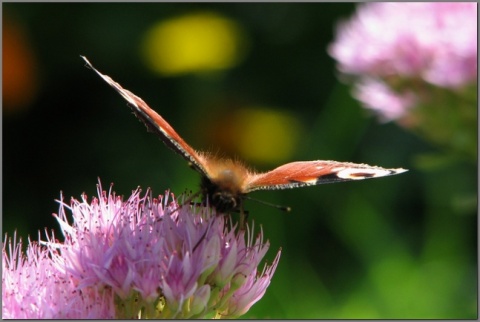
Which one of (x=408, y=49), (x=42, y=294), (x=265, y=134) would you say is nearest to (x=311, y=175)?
(x=42, y=294)

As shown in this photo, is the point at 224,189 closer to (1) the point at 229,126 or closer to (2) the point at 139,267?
(2) the point at 139,267

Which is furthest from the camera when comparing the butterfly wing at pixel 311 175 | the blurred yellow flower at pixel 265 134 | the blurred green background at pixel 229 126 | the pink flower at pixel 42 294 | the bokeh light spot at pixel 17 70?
the blurred yellow flower at pixel 265 134

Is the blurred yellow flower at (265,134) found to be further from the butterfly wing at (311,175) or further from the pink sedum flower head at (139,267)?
the pink sedum flower head at (139,267)

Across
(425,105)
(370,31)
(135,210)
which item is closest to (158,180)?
(370,31)

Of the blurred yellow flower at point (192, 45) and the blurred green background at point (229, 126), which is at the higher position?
the blurred yellow flower at point (192, 45)

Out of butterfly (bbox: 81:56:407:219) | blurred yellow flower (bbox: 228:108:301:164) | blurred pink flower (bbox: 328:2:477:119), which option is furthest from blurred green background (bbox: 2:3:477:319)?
butterfly (bbox: 81:56:407:219)

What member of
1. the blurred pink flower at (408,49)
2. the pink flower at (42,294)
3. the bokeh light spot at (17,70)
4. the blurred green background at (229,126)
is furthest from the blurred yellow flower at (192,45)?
the pink flower at (42,294)

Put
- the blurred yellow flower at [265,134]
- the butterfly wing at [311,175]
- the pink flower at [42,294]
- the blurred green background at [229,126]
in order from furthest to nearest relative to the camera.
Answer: the blurred yellow flower at [265,134]
the blurred green background at [229,126]
the butterfly wing at [311,175]
the pink flower at [42,294]

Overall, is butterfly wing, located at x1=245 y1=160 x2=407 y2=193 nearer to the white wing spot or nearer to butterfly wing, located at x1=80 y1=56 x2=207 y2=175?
the white wing spot
